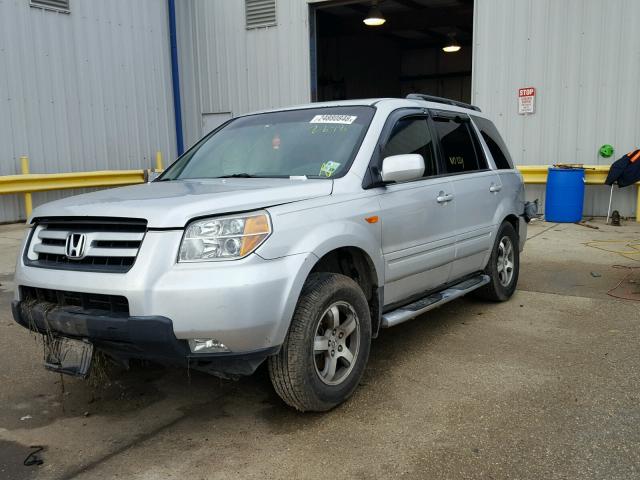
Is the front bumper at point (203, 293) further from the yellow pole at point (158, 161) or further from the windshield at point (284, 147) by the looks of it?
the yellow pole at point (158, 161)

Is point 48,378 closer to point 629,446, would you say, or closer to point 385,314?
point 385,314

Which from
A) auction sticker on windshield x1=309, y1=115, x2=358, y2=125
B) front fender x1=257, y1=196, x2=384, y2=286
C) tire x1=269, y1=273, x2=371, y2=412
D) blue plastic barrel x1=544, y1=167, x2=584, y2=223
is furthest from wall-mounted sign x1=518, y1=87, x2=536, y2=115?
tire x1=269, y1=273, x2=371, y2=412

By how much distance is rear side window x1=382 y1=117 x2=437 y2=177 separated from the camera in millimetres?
4121

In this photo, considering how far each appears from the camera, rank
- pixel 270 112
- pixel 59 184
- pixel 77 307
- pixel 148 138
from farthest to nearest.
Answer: pixel 148 138 < pixel 59 184 < pixel 270 112 < pixel 77 307

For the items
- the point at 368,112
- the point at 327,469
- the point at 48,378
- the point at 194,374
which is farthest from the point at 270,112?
the point at 327,469

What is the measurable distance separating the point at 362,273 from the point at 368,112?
3.81 feet

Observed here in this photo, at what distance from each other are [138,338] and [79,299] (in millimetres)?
489

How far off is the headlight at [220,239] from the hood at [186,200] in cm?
5

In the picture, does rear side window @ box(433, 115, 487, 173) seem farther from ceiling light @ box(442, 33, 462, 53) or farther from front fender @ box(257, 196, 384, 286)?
ceiling light @ box(442, 33, 462, 53)

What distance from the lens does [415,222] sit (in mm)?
4094

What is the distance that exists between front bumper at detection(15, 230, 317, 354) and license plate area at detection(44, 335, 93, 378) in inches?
11.5

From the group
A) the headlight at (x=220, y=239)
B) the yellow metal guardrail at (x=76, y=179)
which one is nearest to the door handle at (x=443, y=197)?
the headlight at (x=220, y=239)

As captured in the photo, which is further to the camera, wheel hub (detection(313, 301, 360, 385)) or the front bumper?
wheel hub (detection(313, 301, 360, 385))

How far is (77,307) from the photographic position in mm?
3055
